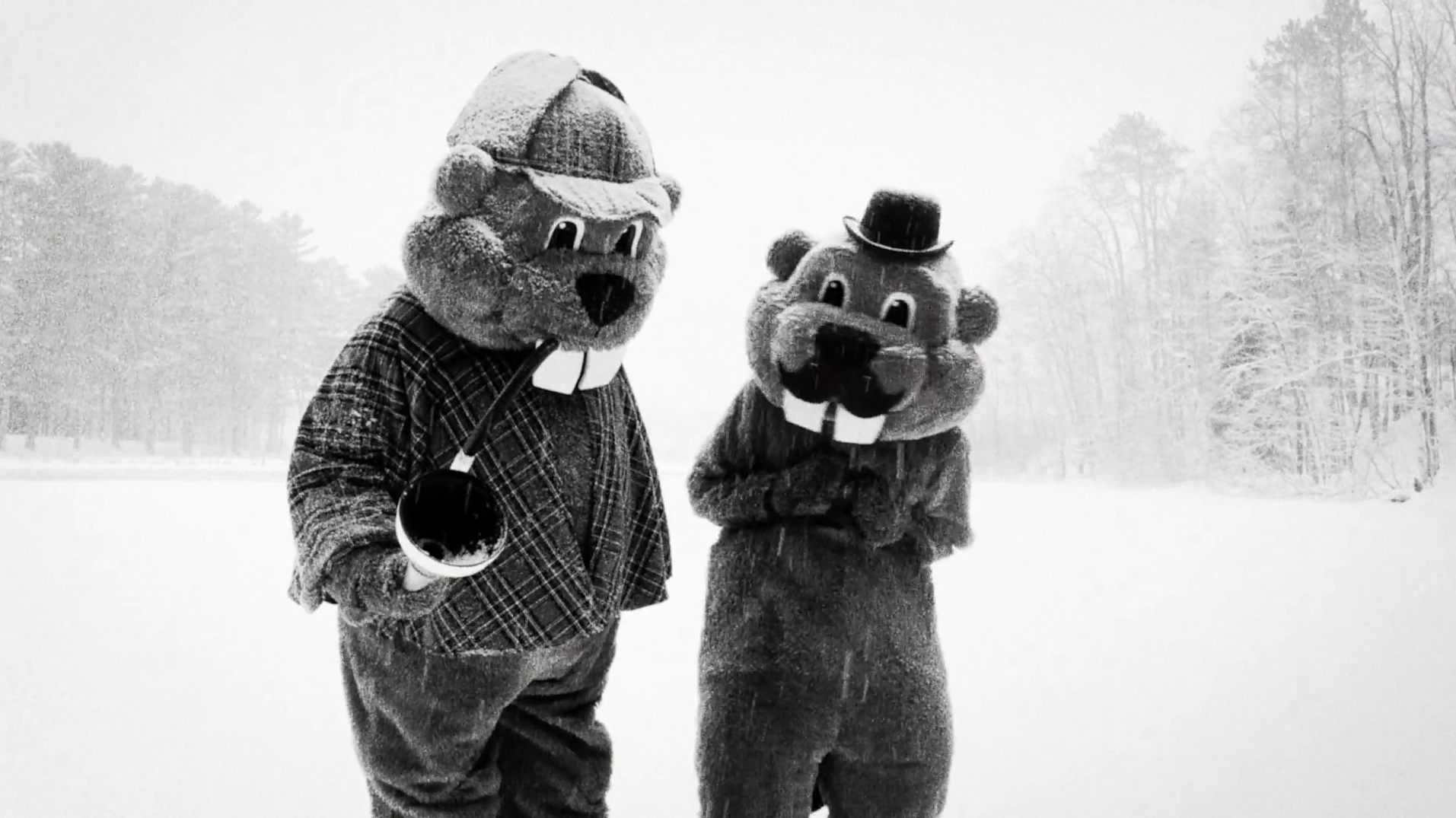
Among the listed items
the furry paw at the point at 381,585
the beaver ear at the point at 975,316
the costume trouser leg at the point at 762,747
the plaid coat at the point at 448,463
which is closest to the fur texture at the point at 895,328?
the beaver ear at the point at 975,316

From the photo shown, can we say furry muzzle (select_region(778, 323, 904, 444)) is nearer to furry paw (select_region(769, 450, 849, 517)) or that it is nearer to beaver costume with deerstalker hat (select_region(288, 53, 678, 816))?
furry paw (select_region(769, 450, 849, 517))

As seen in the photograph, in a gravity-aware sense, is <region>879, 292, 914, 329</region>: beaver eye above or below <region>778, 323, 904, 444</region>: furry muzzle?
above

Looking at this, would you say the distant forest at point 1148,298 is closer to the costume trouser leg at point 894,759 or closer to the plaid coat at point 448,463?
the plaid coat at point 448,463

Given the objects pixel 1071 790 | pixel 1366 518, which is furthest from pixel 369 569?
pixel 1366 518

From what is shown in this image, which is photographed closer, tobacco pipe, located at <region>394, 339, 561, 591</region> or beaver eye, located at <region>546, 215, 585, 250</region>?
tobacco pipe, located at <region>394, 339, 561, 591</region>

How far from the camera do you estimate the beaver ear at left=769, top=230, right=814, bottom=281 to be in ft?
4.68

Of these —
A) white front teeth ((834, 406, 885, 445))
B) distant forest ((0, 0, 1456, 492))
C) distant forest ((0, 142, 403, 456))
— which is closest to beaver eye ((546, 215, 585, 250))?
white front teeth ((834, 406, 885, 445))

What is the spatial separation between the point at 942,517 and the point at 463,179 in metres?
0.89

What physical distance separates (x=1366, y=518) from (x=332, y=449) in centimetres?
421

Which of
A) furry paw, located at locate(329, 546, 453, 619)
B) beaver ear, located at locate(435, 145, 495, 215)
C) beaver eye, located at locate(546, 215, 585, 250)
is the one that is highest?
beaver ear, located at locate(435, 145, 495, 215)

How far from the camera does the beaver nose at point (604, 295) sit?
1.01 metres

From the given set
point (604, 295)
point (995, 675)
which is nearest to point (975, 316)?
point (604, 295)

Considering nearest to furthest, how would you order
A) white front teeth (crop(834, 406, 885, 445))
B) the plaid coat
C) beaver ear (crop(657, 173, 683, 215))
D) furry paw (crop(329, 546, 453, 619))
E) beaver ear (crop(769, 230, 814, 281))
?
furry paw (crop(329, 546, 453, 619))
the plaid coat
beaver ear (crop(657, 173, 683, 215))
white front teeth (crop(834, 406, 885, 445))
beaver ear (crop(769, 230, 814, 281))

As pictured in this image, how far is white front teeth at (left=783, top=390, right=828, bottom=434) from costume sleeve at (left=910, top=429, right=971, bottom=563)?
0.72 feet
